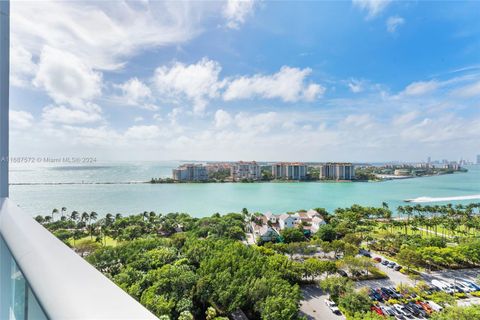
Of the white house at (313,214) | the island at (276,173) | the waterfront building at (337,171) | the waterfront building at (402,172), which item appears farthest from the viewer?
the waterfront building at (402,172)

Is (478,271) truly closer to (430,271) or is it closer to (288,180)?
(430,271)

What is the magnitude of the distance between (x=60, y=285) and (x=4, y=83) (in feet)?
2.82

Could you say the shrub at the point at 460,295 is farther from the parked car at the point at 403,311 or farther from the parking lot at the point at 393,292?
the parked car at the point at 403,311

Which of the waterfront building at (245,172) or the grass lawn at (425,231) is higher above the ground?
the waterfront building at (245,172)

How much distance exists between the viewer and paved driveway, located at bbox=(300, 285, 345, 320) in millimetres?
3320

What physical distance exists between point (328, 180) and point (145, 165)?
19.4 meters

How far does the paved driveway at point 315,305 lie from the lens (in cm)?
332

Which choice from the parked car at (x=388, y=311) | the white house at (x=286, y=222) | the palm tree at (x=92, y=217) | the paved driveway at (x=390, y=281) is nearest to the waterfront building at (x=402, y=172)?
the white house at (x=286, y=222)

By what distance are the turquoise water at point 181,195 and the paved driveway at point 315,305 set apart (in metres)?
7.39

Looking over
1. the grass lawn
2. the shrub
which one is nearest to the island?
the grass lawn

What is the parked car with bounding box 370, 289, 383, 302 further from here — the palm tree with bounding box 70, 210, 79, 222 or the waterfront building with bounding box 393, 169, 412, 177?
the waterfront building with bounding box 393, 169, 412, 177

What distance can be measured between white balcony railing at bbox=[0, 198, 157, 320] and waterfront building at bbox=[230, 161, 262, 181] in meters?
22.3

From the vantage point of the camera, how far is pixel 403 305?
11.5 ft

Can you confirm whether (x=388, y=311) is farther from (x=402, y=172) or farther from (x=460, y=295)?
(x=402, y=172)
